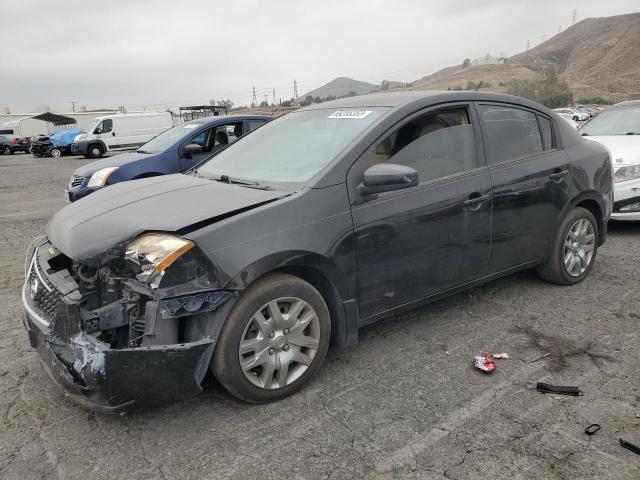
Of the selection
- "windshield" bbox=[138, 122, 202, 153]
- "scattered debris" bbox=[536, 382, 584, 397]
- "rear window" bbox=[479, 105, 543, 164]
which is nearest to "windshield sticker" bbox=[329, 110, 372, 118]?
"rear window" bbox=[479, 105, 543, 164]

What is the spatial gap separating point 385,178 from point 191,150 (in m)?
5.73

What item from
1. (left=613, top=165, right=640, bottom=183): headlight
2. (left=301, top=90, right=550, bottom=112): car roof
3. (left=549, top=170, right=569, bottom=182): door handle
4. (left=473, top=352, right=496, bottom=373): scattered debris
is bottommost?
(left=473, top=352, right=496, bottom=373): scattered debris

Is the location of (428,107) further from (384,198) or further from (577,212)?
(577,212)

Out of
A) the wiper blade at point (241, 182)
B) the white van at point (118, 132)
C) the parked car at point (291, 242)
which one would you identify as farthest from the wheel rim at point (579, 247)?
the white van at point (118, 132)

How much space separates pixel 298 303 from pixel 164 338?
74 cm

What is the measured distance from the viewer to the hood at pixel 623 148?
6199mm

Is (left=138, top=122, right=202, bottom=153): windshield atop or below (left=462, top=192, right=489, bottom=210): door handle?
atop

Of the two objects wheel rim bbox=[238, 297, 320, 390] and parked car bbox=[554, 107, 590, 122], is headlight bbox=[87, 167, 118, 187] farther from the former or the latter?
parked car bbox=[554, 107, 590, 122]

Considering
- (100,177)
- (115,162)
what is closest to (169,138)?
(115,162)

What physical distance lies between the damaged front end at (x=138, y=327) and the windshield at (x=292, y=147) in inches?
36.1

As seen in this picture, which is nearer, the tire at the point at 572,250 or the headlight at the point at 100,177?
Result: the tire at the point at 572,250

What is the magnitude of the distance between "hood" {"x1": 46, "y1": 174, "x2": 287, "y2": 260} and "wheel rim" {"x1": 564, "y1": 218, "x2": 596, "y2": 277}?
2835 millimetres

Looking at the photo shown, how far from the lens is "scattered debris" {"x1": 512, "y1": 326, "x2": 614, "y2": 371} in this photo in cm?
330

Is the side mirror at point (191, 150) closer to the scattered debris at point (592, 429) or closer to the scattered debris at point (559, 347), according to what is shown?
the scattered debris at point (559, 347)
